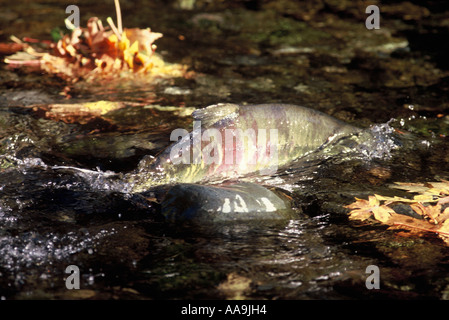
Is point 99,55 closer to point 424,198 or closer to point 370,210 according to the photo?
point 370,210

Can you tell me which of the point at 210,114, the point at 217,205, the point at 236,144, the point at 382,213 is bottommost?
the point at 382,213

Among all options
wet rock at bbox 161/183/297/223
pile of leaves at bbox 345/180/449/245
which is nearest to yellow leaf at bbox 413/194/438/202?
pile of leaves at bbox 345/180/449/245

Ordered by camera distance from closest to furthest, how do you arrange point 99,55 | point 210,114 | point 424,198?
1. point 424,198
2. point 210,114
3. point 99,55

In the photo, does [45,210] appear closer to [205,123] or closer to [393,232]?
[205,123]

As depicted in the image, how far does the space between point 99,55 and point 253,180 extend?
340 cm

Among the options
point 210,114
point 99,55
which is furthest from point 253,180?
point 99,55

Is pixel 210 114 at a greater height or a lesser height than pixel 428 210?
greater

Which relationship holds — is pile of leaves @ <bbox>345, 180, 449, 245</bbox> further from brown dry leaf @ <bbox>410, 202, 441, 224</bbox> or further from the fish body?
the fish body

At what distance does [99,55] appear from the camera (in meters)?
6.94

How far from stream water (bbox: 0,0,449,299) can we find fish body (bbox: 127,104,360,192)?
0.56 ft

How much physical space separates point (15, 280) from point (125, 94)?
3.66 metres

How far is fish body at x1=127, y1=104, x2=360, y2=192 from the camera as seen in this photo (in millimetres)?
4387

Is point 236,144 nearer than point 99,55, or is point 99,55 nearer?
point 236,144
